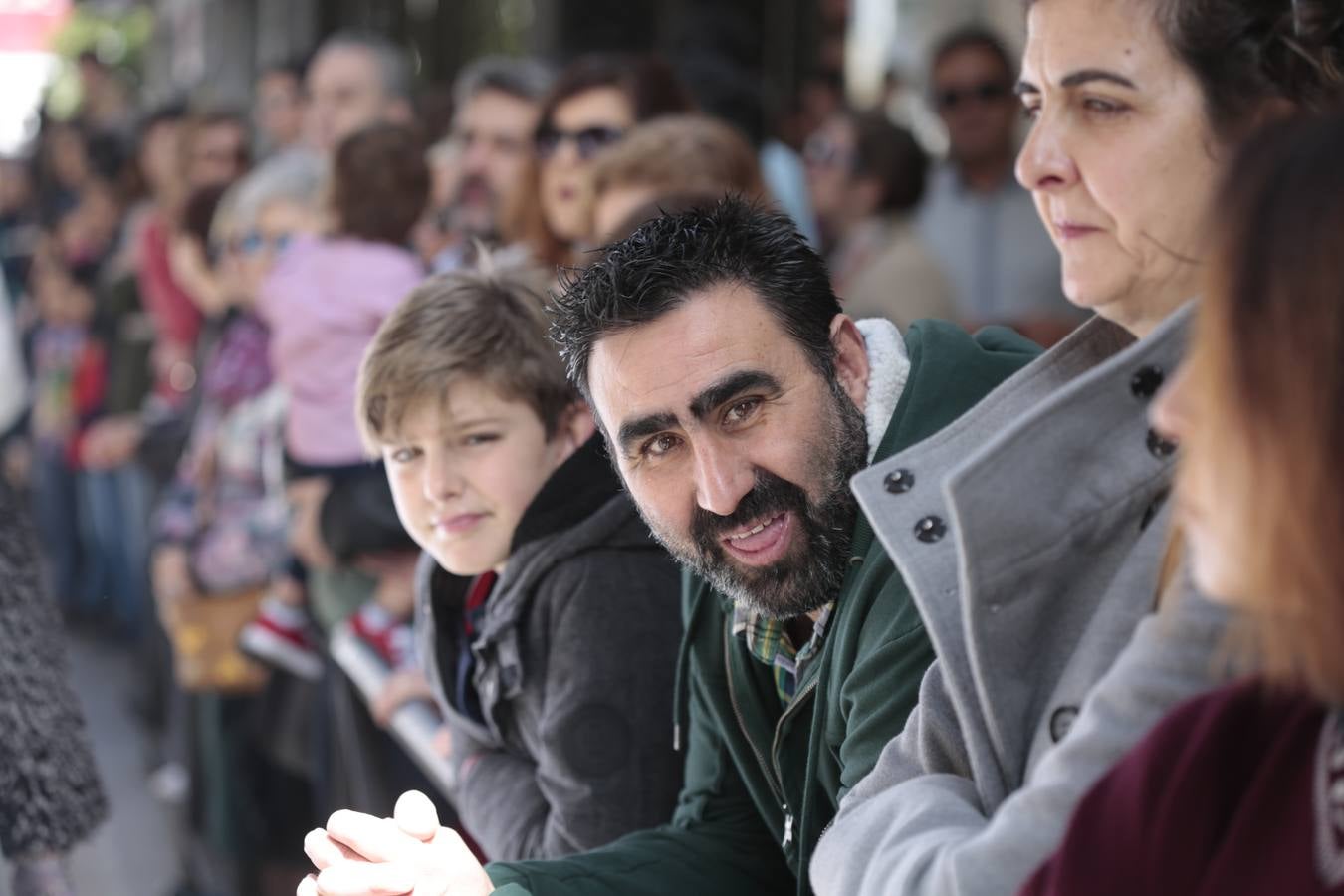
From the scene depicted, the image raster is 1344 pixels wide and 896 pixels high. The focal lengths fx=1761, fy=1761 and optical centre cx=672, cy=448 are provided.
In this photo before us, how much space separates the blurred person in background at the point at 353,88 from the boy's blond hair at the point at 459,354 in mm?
2889

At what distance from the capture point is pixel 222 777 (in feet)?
15.7

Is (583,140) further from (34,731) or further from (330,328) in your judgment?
(34,731)

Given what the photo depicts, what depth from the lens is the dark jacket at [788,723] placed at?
1.89 meters

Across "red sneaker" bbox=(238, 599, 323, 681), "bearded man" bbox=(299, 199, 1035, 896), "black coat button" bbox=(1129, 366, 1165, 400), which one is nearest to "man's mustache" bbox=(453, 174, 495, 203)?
"red sneaker" bbox=(238, 599, 323, 681)

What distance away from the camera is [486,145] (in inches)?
196

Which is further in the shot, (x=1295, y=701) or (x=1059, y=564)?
(x=1059, y=564)

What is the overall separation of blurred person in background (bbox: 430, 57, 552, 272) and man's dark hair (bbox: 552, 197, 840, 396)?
8.60 ft

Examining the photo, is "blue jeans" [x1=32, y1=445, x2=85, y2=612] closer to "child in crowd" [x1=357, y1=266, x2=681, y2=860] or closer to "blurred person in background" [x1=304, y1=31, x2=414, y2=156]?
"blurred person in background" [x1=304, y1=31, x2=414, y2=156]

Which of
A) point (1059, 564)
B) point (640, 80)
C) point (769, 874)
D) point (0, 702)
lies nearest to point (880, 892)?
point (1059, 564)

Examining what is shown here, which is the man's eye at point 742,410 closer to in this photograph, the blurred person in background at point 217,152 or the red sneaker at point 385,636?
the red sneaker at point 385,636

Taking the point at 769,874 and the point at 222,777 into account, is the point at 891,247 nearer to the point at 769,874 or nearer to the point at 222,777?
the point at 222,777

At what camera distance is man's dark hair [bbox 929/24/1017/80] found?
5.02 meters

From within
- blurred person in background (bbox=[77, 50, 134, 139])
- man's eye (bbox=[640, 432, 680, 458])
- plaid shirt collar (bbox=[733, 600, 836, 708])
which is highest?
blurred person in background (bbox=[77, 50, 134, 139])

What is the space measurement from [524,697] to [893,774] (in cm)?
102
